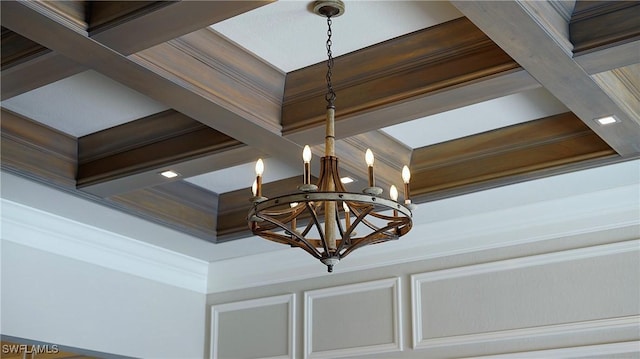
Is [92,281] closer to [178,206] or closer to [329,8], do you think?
[178,206]

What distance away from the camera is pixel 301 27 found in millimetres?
3029

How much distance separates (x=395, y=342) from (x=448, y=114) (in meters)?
1.51

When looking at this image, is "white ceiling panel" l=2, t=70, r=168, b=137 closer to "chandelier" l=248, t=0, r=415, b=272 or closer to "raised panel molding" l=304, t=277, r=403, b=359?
"chandelier" l=248, t=0, r=415, b=272

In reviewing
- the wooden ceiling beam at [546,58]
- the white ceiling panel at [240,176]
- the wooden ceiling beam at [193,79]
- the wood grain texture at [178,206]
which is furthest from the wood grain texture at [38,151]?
the wooden ceiling beam at [546,58]

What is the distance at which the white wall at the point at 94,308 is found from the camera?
14.3ft

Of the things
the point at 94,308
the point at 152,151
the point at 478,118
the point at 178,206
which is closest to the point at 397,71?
the point at 478,118

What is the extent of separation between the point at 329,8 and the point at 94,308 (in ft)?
8.79

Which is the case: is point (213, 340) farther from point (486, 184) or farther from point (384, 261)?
point (486, 184)

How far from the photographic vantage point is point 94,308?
475 centimetres

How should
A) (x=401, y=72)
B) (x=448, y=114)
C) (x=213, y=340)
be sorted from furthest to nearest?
1. (x=213, y=340)
2. (x=448, y=114)
3. (x=401, y=72)

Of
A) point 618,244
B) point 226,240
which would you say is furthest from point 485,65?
point 226,240

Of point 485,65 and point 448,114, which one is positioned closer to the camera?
point 485,65

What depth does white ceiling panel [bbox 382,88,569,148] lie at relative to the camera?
356 centimetres

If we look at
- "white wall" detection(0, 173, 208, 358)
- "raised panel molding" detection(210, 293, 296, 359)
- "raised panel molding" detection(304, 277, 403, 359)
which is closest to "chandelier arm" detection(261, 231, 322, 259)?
"white wall" detection(0, 173, 208, 358)
